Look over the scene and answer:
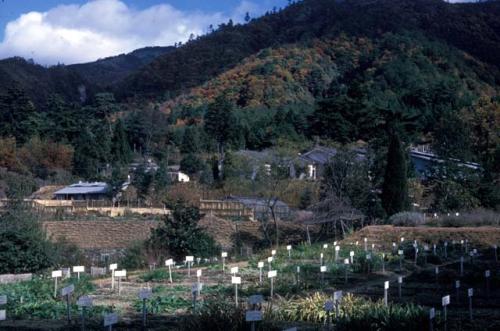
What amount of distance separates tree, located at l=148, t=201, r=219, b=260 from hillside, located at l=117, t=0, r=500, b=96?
3118 inches

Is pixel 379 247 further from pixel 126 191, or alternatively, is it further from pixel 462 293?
pixel 126 191

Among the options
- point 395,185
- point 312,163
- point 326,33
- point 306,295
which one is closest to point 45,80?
point 326,33

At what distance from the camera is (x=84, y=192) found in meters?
55.5

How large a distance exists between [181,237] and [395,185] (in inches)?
560

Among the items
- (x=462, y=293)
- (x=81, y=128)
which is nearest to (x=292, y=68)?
(x=81, y=128)

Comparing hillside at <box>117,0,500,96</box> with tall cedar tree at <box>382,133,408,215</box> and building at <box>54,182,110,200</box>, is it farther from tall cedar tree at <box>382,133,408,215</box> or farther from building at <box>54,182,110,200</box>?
tall cedar tree at <box>382,133,408,215</box>

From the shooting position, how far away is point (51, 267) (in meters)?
25.7

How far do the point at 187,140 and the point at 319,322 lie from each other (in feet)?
185

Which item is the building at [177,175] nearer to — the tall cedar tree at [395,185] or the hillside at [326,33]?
the tall cedar tree at [395,185]

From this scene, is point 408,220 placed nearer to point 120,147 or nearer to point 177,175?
point 177,175

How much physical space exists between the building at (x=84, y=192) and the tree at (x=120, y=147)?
9.56 meters

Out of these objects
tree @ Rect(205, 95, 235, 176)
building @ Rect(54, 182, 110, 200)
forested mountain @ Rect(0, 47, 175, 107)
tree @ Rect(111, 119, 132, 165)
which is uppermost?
forested mountain @ Rect(0, 47, 175, 107)

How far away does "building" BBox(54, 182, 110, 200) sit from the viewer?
181 ft

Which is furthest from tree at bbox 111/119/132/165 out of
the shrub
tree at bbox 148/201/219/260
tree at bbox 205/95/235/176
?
tree at bbox 148/201/219/260
